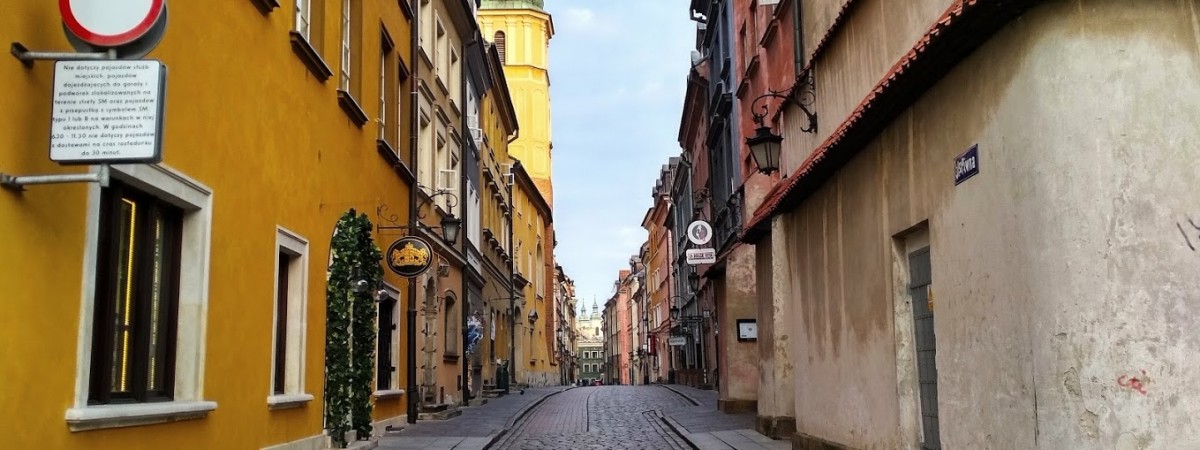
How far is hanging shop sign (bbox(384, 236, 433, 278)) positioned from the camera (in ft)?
51.1

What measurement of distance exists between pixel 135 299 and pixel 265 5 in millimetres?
3760

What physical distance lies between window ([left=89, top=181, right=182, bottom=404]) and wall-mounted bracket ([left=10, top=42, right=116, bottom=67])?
150 centimetres

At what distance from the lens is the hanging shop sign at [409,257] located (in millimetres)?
15586

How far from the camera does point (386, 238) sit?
16797mm

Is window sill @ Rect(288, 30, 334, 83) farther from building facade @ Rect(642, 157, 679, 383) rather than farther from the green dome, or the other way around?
the green dome

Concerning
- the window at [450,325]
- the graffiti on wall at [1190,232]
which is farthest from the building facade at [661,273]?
the graffiti on wall at [1190,232]

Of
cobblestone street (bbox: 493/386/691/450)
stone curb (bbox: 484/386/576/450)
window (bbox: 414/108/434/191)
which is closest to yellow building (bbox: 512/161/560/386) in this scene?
stone curb (bbox: 484/386/576/450)

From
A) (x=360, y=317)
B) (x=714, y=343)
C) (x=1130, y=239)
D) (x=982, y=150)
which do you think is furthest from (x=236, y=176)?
(x=714, y=343)

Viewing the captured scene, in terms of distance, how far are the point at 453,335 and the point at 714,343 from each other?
1230 cm

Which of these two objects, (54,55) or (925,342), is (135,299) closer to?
(54,55)

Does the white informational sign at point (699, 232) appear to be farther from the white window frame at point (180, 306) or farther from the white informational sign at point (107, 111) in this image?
the white informational sign at point (107, 111)

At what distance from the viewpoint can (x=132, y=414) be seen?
7.39 meters

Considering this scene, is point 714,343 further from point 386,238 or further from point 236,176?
point 236,176

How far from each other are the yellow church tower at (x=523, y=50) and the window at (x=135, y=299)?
47447mm
